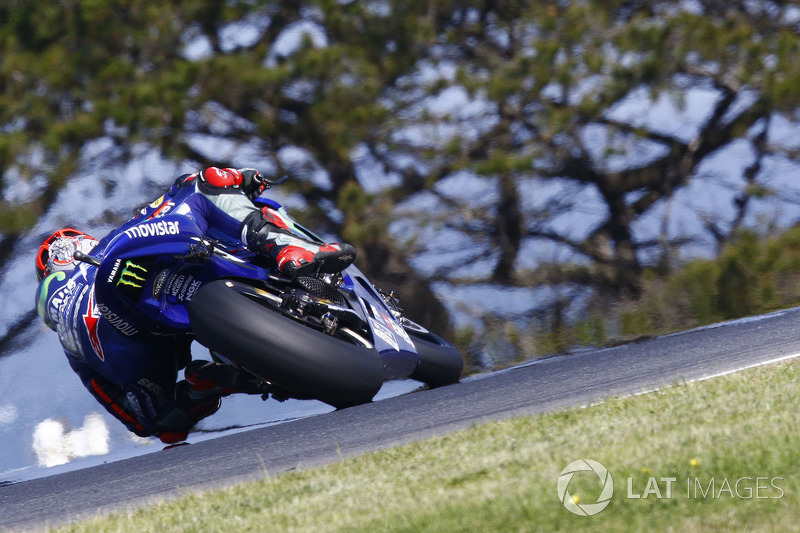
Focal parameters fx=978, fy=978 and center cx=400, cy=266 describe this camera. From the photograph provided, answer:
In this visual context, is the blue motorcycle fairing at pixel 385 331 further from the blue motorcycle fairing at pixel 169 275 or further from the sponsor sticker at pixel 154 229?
the sponsor sticker at pixel 154 229

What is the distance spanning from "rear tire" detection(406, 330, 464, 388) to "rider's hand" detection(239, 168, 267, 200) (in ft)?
3.91

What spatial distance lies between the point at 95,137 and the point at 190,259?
323 cm

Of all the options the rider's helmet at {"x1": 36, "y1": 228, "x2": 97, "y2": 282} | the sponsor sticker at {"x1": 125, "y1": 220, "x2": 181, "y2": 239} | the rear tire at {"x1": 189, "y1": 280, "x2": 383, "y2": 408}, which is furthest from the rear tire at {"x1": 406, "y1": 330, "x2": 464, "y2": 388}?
the rider's helmet at {"x1": 36, "y1": 228, "x2": 97, "y2": 282}

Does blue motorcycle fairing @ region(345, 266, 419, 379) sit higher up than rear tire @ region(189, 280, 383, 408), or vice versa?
rear tire @ region(189, 280, 383, 408)

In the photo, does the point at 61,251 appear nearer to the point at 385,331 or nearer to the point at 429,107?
the point at 385,331

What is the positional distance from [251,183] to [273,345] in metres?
1.13

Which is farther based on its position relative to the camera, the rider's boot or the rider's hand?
the rider's hand

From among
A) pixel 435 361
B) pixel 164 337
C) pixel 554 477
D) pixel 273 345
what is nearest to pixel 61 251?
pixel 164 337

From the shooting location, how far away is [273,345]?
392 cm

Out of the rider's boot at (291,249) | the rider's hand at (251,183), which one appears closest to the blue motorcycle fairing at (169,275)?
the rider's boot at (291,249)

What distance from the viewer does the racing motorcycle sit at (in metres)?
3.96

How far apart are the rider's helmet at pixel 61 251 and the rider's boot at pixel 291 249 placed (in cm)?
124

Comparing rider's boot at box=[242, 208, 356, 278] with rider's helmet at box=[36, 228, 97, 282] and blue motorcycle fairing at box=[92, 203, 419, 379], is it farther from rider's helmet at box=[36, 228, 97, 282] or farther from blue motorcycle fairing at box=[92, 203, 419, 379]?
rider's helmet at box=[36, 228, 97, 282]

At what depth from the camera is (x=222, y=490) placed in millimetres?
3160
